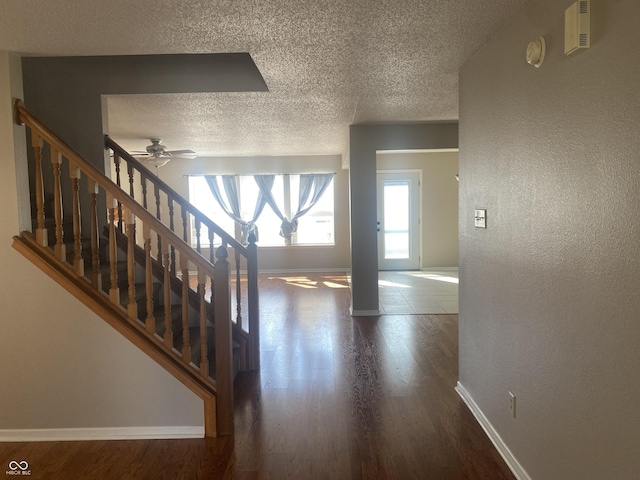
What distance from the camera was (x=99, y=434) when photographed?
8.66ft

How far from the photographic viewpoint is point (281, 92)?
3682 mm

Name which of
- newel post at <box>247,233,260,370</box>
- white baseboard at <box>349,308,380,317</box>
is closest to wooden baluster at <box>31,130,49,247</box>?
newel post at <box>247,233,260,370</box>

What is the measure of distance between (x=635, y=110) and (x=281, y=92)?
9.19 ft

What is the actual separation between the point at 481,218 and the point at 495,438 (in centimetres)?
126

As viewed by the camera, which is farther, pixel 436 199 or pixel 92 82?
pixel 436 199

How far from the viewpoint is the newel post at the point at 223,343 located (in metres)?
2.64

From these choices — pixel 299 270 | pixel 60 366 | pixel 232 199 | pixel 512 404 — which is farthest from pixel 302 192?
pixel 512 404

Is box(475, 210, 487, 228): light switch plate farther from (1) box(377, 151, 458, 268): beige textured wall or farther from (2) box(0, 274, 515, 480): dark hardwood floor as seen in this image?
(1) box(377, 151, 458, 268): beige textured wall

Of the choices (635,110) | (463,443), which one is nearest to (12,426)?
(463,443)

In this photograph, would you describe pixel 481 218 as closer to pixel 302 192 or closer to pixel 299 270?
pixel 302 192

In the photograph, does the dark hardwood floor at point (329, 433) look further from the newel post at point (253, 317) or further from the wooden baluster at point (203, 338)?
the wooden baluster at point (203, 338)

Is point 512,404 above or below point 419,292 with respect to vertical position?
above

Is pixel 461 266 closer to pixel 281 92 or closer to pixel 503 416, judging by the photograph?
pixel 503 416

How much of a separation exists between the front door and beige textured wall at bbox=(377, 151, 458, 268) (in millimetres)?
148
